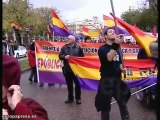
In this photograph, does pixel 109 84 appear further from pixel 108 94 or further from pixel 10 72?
pixel 10 72

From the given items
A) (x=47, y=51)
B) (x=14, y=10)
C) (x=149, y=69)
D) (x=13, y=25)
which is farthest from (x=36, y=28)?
(x=149, y=69)

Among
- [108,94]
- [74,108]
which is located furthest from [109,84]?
[74,108]

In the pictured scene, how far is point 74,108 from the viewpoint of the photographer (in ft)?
29.6

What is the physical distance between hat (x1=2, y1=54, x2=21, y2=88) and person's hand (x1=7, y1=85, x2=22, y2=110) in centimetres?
3

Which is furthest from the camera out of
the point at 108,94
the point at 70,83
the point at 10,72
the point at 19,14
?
the point at 19,14

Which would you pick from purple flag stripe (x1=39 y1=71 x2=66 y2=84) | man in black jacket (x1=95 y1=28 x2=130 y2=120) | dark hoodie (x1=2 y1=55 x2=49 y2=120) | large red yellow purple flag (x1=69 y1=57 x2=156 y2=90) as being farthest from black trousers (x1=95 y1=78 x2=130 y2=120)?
purple flag stripe (x1=39 y1=71 x2=66 y2=84)

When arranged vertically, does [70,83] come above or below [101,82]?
below

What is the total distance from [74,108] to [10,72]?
690 cm

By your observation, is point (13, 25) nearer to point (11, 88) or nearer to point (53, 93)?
point (53, 93)

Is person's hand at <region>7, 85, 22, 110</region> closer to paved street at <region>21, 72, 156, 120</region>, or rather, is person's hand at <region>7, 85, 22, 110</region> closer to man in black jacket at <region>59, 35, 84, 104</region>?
paved street at <region>21, 72, 156, 120</region>

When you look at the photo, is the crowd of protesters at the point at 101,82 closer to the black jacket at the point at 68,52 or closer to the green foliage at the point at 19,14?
the black jacket at the point at 68,52

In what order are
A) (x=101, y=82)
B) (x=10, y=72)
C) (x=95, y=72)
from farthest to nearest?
1. (x=95, y=72)
2. (x=101, y=82)
3. (x=10, y=72)

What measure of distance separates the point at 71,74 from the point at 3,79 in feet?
24.5

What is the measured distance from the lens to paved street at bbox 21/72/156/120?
8047mm
